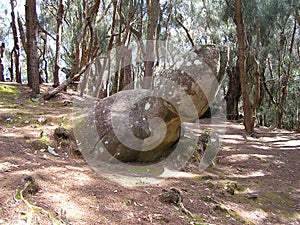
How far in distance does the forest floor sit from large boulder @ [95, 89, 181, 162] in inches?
26.9

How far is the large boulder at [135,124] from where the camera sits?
504 centimetres

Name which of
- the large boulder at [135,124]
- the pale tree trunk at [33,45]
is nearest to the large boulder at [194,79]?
the large boulder at [135,124]

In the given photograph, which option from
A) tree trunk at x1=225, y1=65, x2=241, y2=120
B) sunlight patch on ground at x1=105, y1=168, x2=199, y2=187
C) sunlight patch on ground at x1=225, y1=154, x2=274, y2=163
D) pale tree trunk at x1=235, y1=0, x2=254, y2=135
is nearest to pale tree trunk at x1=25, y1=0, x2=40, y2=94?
sunlight patch on ground at x1=105, y1=168, x2=199, y2=187

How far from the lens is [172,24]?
21.0 m

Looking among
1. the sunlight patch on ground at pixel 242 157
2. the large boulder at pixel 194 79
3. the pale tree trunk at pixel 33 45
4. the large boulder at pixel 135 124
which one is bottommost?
the sunlight patch on ground at pixel 242 157

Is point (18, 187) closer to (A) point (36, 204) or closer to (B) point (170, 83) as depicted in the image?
(A) point (36, 204)

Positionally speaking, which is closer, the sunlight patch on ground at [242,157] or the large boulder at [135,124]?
the large boulder at [135,124]

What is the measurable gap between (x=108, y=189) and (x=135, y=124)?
176 cm

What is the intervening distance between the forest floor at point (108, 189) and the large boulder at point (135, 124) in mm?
683

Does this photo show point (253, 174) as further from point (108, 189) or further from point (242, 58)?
point (242, 58)

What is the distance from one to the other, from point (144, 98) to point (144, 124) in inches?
22.6

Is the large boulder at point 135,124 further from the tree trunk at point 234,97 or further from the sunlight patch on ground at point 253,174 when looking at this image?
the tree trunk at point 234,97

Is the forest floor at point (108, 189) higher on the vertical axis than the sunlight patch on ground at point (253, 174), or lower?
higher

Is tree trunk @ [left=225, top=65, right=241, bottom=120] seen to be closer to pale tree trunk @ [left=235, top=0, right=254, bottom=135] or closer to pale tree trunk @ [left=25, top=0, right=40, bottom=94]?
pale tree trunk @ [left=235, top=0, right=254, bottom=135]
